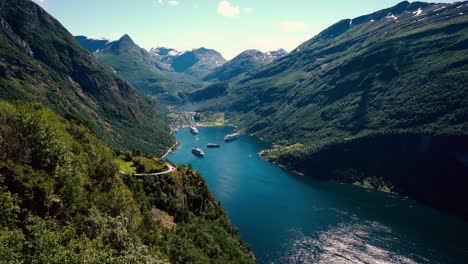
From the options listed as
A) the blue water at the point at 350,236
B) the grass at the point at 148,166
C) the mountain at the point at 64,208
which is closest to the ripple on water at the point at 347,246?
the blue water at the point at 350,236

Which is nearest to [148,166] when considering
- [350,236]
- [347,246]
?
[347,246]

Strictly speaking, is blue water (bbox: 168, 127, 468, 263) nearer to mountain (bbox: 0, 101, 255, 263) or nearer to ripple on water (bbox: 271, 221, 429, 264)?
ripple on water (bbox: 271, 221, 429, 264)

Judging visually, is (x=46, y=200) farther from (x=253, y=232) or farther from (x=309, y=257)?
(x=253, y=232)

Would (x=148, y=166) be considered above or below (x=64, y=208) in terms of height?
below

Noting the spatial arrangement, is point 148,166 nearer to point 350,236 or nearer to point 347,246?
point 347,246

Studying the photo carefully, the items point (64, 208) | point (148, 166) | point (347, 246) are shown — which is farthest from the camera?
point (347, 246)

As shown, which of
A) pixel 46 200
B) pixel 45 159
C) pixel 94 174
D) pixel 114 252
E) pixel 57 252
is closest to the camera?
pixel 57 252

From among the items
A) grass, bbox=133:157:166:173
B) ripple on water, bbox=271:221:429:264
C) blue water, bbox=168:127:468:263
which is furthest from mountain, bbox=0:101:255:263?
blue water, bbox=168:127:468:263

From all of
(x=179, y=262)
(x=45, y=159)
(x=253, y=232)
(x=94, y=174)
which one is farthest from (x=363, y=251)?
(x=45, y=159)

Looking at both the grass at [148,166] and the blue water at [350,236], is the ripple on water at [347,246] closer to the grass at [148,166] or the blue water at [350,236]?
the blue water at [350,236]

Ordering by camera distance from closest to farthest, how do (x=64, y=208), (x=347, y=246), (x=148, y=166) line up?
(x=64, y=208) → (x=148, y=166) → (x=347, y=246)

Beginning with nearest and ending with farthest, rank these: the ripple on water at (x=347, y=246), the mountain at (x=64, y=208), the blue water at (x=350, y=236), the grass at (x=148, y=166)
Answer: the mountain at (x=64, y=208) < the grass at (x=148, y=166) < the ripple on water at (x=347, y=246) < the blue water at (x=350, y=236)
